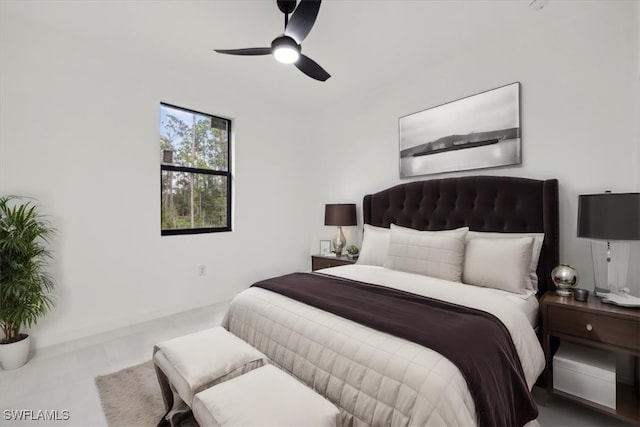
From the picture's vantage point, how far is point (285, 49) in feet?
6.90

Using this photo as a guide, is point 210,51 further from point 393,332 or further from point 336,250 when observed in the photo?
point 393,332

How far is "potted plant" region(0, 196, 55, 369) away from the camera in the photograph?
7.07 feet

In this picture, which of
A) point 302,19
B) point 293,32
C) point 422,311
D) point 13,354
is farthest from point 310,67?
point 13,354

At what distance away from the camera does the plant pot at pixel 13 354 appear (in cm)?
219

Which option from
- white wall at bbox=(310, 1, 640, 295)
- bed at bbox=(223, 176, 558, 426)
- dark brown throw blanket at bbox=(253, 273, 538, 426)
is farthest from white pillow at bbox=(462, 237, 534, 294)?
dark brown throw blanket at bbox=(253, 273, 538, 426)

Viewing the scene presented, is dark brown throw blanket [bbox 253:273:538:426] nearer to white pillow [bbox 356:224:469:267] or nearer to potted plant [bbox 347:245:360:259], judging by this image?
white pillow [bbox 356:224:469:267]

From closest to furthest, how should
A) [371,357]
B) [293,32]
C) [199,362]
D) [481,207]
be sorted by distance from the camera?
1. [371,357]
2. [199,362]
3. [293,32]
4. [481,207]

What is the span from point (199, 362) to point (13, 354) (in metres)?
1.89

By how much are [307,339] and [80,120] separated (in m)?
2.95

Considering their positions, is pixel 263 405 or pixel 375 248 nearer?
pixel 263 405

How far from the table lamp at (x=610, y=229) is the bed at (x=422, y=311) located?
0.29 meters

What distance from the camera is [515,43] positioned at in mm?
2572

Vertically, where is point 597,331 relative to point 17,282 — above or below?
below

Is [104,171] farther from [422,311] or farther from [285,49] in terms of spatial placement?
[422,311]
